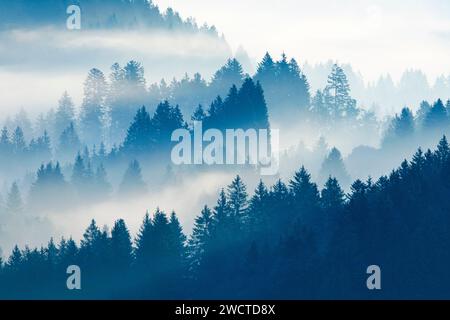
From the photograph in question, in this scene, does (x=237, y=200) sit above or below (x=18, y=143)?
below

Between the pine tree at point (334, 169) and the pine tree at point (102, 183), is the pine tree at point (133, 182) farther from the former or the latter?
the pine tree at point (334, 169)

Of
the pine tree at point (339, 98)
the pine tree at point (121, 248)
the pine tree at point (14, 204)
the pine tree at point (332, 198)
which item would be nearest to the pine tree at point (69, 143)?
the pine tree at point (14, 204)

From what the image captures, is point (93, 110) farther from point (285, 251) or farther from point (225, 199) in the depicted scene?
point (285, 251)

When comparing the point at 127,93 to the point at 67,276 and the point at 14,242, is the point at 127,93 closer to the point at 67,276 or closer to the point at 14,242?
the point at 14,242

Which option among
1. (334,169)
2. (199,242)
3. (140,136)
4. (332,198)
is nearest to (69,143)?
(140,136)

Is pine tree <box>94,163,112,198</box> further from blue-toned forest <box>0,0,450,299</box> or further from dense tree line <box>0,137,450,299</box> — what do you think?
dense tree line <box>0,137,450,299</box>

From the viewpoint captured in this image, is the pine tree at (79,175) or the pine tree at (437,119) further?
the pine tree at (79,175)

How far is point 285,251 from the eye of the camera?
72562mm

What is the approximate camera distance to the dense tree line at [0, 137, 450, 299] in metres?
68.8

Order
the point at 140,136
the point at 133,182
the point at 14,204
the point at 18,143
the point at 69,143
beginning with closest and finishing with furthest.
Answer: the point at 133,182 < the point at 14,204 < the point at 140,136 < the point at 69,143 < the point at 18,143

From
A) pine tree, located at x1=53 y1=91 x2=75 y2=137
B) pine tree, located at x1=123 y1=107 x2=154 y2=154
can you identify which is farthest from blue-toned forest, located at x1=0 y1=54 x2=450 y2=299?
pine tree, located at x1=53 y1=91 x2=75 y2=137

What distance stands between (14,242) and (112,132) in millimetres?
40114

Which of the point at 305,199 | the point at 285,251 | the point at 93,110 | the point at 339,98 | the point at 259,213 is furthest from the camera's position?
the point at 93,110

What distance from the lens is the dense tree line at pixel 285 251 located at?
68.8 m
